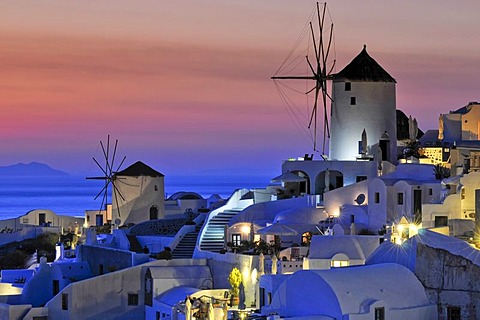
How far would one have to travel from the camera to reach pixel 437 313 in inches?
1313

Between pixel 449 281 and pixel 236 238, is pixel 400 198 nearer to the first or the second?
pixel 236 238

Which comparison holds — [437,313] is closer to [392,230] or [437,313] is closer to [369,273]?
[369,273]

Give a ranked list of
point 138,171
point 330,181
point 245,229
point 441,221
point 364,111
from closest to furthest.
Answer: point 441,221
point 245,229
point 330,181
point 364,111
point 138,171

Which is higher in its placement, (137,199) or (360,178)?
(360,178)

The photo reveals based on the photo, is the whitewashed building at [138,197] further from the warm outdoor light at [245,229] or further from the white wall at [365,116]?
the warm outdoor light at [245,229]

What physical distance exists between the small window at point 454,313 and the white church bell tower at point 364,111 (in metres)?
15.3

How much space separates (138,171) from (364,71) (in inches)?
445

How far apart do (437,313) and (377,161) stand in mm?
13560

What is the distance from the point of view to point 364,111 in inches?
1901

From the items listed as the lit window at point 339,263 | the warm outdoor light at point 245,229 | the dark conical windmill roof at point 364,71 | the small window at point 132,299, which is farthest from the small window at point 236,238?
the dark conical windmill roof at point 364,71

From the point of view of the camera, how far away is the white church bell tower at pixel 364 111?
4819cm

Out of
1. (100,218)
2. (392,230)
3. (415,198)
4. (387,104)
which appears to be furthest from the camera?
(100,218)

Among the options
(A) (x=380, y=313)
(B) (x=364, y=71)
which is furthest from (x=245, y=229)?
(A) (x=380, y=313)

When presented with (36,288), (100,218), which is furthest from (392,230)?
(100,218)
